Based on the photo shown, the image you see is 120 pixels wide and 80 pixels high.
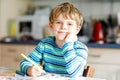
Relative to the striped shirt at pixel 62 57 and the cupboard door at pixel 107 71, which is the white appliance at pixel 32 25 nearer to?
the cupboard door at pixel 107 71

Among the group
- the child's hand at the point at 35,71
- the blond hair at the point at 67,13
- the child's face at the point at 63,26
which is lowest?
the child's hand at the point at 35,71

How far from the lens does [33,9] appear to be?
336cm

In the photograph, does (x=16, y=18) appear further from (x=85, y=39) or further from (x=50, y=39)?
(x=50, y=39)

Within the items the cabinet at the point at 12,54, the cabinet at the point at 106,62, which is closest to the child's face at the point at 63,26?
the cabinet at the point at 106,62

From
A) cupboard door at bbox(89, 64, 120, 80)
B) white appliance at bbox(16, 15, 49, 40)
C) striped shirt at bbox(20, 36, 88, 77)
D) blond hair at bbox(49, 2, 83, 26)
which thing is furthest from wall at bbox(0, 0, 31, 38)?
blond hair at bbox(49, 2, 83, 26)

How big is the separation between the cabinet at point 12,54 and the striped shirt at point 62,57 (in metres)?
1.44

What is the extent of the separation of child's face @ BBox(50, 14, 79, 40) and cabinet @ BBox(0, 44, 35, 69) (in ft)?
5.28

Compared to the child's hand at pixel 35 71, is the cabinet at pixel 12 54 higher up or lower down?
lower down

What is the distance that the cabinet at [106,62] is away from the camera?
8.12ft

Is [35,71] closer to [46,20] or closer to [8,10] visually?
[46,20]

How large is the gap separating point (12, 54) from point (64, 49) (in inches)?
69.6

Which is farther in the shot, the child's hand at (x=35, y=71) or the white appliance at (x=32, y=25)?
the white appliance at (x=32, y=25)

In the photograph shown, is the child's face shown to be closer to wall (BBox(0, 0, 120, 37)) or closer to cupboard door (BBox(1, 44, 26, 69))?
cupboard door (BBox(1, 44, 26, 69))

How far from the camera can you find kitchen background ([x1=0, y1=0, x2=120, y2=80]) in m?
2.74
